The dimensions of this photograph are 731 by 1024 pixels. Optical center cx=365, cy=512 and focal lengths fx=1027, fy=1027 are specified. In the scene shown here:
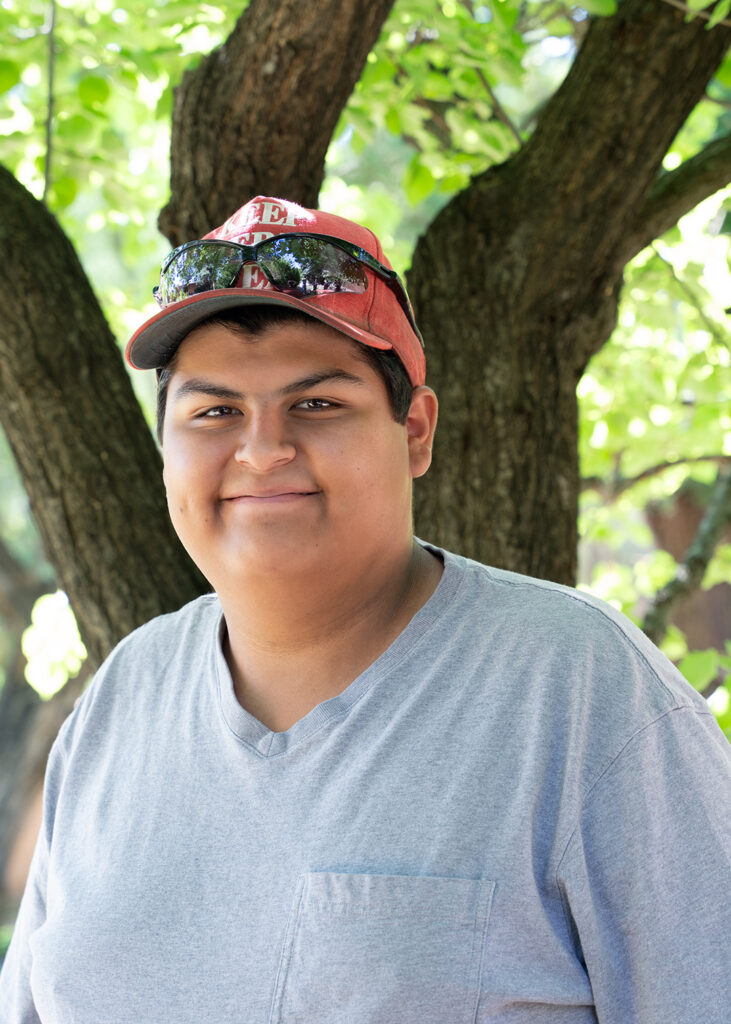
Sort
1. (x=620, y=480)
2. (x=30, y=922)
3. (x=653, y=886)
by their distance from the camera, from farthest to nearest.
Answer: (x=620, y=480) → (x=30, y=922) → (x=653, y=886)

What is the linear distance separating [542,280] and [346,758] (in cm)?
172

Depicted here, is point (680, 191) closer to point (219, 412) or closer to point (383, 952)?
point (219, 412)

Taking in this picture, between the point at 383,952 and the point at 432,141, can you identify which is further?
the point at 432,141

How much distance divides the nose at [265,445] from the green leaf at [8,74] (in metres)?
2.33

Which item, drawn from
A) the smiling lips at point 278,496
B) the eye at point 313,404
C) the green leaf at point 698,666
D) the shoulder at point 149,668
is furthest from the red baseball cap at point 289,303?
the green leaf at point 698,666

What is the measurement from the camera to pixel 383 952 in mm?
1356

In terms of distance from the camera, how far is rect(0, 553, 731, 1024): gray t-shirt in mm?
1347

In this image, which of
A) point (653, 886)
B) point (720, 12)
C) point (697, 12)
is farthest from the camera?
point (697, 12)

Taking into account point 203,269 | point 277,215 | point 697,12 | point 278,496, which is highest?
point 697,12

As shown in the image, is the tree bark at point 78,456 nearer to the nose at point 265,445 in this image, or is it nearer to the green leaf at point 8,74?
the green leaf at point 8,74

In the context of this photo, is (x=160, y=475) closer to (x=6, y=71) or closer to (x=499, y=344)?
(x=499, y=344)

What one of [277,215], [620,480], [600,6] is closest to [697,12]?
[600,6]

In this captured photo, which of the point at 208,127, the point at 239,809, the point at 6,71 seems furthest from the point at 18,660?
the point at 239,809

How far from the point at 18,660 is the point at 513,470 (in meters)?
7.09
